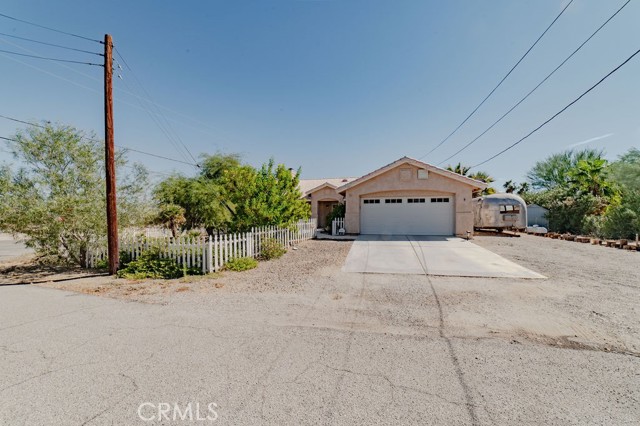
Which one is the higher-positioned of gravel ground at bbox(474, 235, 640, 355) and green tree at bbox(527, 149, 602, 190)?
green tree at bbox(527, 149, 602, 190)

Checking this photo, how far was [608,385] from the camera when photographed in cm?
255

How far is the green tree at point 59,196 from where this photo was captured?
7.31 m

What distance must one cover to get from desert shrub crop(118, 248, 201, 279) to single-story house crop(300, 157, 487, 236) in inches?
411

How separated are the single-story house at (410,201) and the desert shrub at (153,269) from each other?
1044 cm

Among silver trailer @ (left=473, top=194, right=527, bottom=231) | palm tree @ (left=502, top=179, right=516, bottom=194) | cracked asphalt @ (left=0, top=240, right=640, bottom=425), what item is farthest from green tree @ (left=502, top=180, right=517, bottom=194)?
cracked asphalt @ (left=0, top=240, right=640, bottom=425)

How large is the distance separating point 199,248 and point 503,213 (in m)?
18.8

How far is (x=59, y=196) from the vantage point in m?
7.58

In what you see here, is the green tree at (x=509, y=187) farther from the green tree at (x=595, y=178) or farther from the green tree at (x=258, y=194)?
the green tree at (x=258, y=194)

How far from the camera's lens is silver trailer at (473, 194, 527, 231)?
57.2 ft

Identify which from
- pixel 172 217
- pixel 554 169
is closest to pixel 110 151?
pixel 172 217

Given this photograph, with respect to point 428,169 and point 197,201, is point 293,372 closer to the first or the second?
point 197,201

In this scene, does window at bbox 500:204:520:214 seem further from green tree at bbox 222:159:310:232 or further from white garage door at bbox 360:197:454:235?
green tree at bbox 222:159:310:232

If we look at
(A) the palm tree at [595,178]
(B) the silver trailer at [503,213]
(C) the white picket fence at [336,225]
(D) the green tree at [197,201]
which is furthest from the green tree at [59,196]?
(A) the palm tree at [595,178]

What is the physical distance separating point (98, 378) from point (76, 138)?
856cm
